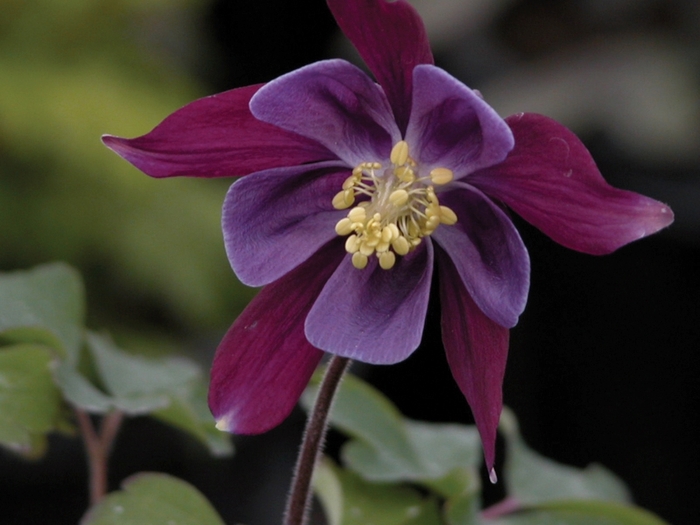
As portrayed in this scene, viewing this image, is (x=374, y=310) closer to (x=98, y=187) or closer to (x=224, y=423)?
(x=224, y=423)

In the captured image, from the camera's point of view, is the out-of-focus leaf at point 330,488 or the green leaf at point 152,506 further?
the out-of-focus leaf at point 330,488

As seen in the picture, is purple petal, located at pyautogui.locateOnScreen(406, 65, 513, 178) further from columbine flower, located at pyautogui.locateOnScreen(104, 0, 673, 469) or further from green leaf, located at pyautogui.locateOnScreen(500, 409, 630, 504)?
green leaf, located at pyautogui.locateOnScreen(500, 409, 630, 504)

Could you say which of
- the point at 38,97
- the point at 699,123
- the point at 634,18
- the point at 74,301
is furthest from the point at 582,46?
the point at 74,301

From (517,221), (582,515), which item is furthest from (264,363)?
A: (517,221)

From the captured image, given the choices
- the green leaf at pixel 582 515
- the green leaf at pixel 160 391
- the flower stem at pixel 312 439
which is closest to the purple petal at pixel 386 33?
the flower stem at pixel 312 439

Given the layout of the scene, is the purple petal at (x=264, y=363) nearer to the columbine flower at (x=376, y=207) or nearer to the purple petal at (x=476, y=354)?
the columbine flower at (x=376, y=207)

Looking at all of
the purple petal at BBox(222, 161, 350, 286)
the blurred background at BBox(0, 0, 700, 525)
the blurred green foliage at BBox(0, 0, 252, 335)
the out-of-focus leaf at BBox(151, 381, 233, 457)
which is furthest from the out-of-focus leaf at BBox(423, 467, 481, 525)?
the blurred green foliage at BBox(0, 0, 252, 335)
